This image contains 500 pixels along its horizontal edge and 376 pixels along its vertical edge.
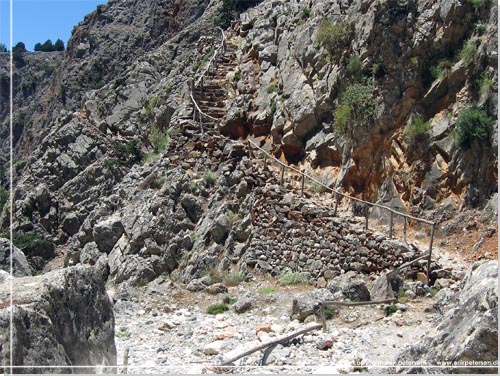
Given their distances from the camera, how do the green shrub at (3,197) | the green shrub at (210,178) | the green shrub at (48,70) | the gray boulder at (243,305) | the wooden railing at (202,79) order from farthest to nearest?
the green shrub at (48,70) → the green shrub at (3,197) → the wooden railing at (202,79) → the green shrub at (210,178) → the gray boulder at (243,305)

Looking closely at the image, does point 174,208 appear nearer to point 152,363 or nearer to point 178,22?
point 152,363

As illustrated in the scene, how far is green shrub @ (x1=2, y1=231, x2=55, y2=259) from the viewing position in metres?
30.2

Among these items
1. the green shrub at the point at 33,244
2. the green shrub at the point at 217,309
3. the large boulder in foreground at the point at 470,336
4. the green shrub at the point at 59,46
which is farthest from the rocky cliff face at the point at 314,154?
the green shrub at the point at 59,46

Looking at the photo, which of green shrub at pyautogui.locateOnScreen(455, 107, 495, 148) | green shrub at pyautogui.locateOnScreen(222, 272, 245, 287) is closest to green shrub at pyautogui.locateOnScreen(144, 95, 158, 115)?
green shrub at pyautogui.locateOnScreen(222, 272, 245, 287)

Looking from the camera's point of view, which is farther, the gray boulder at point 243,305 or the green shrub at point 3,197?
the green shrub at point 3,197

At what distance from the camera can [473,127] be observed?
14.3 metres

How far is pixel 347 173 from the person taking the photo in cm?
1678

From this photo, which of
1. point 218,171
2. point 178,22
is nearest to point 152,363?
point 218,171

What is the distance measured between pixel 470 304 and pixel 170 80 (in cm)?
2933

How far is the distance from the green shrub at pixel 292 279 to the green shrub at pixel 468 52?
21.8 ft

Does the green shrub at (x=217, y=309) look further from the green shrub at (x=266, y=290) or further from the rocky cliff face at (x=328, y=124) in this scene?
the rocky cliff face at (x=328, y=124)

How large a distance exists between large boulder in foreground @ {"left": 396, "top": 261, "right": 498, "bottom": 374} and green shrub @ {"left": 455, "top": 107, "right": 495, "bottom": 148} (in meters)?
8.29

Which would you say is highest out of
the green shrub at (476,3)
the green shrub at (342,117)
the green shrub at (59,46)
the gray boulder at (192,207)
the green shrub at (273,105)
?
the green shrub at (59,46)

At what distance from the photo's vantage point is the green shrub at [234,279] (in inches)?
604
